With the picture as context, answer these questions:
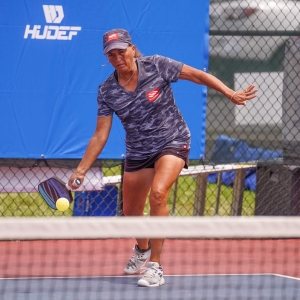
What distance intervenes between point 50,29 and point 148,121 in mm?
2066

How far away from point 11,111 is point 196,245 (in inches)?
81.1

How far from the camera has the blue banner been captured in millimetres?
7164

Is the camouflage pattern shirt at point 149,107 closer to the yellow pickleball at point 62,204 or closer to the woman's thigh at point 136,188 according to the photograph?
the woman's thigh at point 136,188

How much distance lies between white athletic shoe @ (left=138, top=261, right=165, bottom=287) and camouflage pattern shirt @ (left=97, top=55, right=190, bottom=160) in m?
0.76

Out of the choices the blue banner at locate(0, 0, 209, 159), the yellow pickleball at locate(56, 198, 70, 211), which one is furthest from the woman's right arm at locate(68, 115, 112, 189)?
the blue banner at locate(0, 0, 209, 159)

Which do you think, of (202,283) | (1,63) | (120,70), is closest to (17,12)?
(1,63)

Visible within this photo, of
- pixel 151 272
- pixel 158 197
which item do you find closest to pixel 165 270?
pixel 151 272

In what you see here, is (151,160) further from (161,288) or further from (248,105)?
(248,105)

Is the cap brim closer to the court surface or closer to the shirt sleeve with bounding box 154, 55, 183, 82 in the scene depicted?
the shirt sleeve with bounding box 154, 55, 183, 82

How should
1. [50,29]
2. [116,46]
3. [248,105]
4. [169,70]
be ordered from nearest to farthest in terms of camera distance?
[116,46] → [169,70] → [50,29] → [248,105]

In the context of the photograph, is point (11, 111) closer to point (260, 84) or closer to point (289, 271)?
point (260, 84)

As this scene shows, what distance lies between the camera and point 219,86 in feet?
17.7

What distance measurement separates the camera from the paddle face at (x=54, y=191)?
5559mm

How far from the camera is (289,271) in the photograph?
619cm
